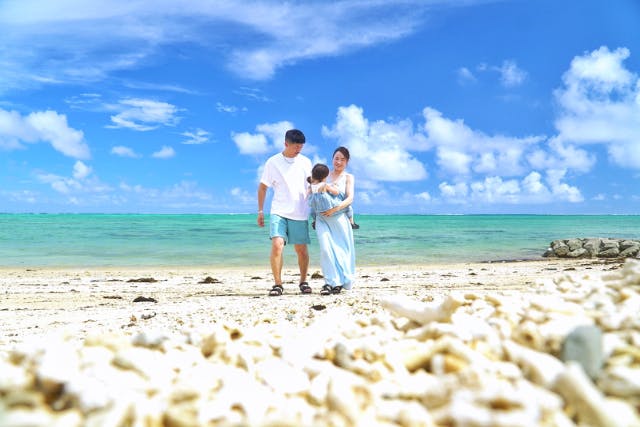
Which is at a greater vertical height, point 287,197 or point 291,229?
point 287,197

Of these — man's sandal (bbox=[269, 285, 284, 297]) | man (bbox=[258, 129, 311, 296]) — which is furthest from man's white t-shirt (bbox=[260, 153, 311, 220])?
man's sandal (bbox=[269, 285, 284, 297])

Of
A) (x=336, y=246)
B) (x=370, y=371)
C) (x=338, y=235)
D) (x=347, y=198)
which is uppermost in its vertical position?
(x=347, y=198)

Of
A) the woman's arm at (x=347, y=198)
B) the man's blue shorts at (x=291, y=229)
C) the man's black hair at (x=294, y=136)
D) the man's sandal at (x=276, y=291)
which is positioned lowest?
the man's sandal at (x=276, y=291)

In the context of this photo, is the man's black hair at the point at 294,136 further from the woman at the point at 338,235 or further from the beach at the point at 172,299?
the beach at the point at 172,299

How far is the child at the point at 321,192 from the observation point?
6777 millimetres

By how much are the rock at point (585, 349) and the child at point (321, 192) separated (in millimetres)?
4729

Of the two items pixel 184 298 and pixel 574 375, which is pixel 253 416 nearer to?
pixel 574 375

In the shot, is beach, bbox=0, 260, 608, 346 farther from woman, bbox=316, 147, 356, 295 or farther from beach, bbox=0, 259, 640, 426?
beach, bbox=0, 259, 640, 426

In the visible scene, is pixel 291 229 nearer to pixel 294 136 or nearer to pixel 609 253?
pixel 294 136

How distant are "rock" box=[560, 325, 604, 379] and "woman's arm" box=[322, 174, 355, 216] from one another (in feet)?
15.6

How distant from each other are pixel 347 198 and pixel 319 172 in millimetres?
519

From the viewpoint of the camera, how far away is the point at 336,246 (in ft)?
22.9

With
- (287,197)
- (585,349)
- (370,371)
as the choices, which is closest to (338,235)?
(287,197)

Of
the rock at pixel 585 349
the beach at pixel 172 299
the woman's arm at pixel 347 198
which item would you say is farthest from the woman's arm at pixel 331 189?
the rock at pixel 585 349
